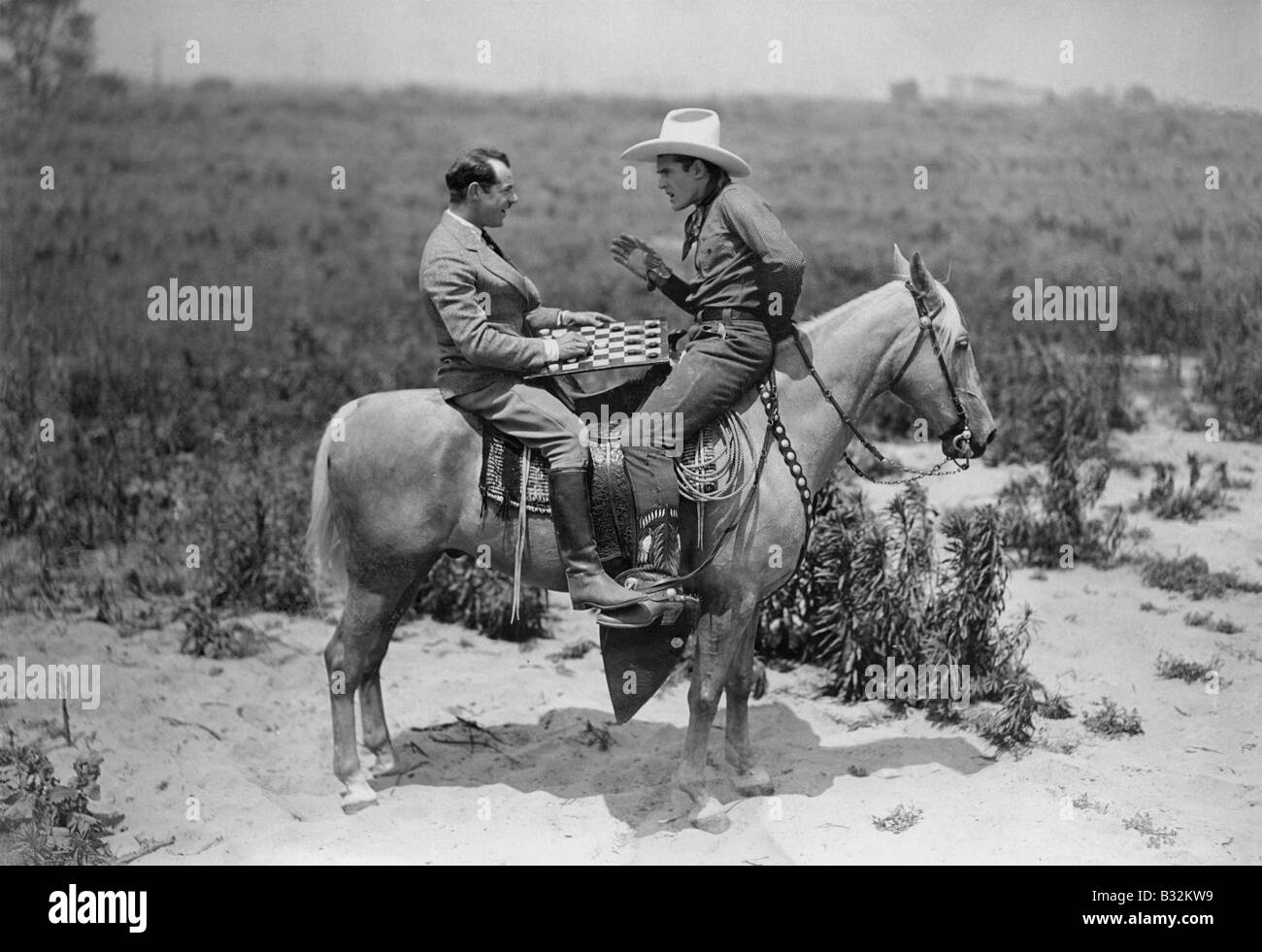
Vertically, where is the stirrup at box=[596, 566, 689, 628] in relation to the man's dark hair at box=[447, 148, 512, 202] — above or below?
below

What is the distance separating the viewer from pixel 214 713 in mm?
7082

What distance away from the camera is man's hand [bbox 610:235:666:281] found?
18.5 feet

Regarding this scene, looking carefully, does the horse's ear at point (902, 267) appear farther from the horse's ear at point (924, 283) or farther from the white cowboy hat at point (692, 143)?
the white cowboy hat at point (692, 143)

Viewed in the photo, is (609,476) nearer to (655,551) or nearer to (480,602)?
(655,551)

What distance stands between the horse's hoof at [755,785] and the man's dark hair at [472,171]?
3.11 m

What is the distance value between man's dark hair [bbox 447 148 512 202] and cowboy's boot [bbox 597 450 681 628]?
147cm

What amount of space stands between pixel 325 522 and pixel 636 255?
2090mm

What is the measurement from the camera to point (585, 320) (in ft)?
19.2

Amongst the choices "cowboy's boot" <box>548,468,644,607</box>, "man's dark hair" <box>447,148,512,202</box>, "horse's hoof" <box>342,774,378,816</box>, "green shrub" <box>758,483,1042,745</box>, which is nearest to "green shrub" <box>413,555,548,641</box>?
"green shrub" <box>758,483,1042,745</box>

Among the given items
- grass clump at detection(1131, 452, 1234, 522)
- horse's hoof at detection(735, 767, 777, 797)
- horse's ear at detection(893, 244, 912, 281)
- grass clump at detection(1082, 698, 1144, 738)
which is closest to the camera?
horse's ear at detection(893, 244, 912, 281)

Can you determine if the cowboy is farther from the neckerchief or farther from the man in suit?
the man in suit

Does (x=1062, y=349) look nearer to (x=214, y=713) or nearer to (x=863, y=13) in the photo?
(x=863, y=13)

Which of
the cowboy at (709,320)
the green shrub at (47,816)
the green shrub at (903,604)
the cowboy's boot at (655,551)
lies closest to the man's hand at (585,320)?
the cowboy at (709,320)

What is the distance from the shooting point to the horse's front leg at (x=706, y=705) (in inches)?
223
